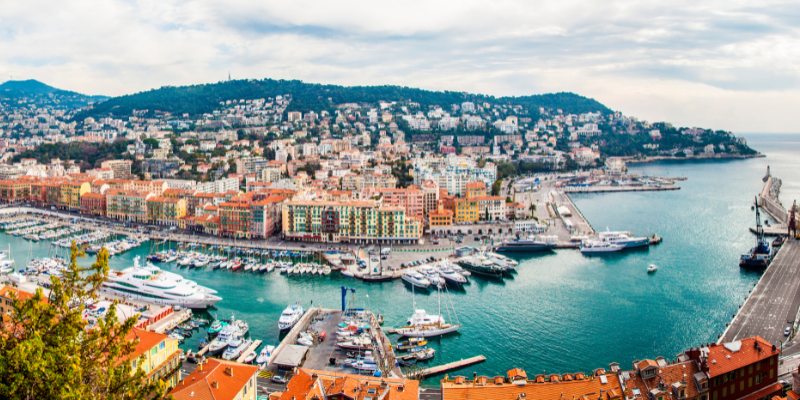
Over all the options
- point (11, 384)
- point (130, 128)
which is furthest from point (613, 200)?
point (130, 128)

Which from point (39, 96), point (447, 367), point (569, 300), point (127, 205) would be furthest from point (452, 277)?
point (39, 96)

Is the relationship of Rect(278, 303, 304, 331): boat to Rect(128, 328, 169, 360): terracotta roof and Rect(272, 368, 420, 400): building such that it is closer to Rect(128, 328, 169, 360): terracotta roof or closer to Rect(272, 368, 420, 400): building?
Rect(128, 328, 169, 360): terracotta roof

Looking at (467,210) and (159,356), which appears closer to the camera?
(159,356)

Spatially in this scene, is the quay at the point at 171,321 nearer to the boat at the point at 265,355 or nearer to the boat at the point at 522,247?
the boat at the point at 265,355

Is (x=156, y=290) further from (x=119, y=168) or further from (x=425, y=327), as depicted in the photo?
(x=119, y=168)

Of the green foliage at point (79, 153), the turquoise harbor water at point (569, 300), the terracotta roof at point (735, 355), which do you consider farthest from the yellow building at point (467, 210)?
the green foliage at point (79, 153)

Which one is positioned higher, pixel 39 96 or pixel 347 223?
pixel 39 96

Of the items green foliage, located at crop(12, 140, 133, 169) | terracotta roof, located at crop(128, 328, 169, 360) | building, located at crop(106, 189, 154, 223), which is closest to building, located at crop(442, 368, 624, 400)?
terracotta roof, located at crop(128, 328, 169, 360)
